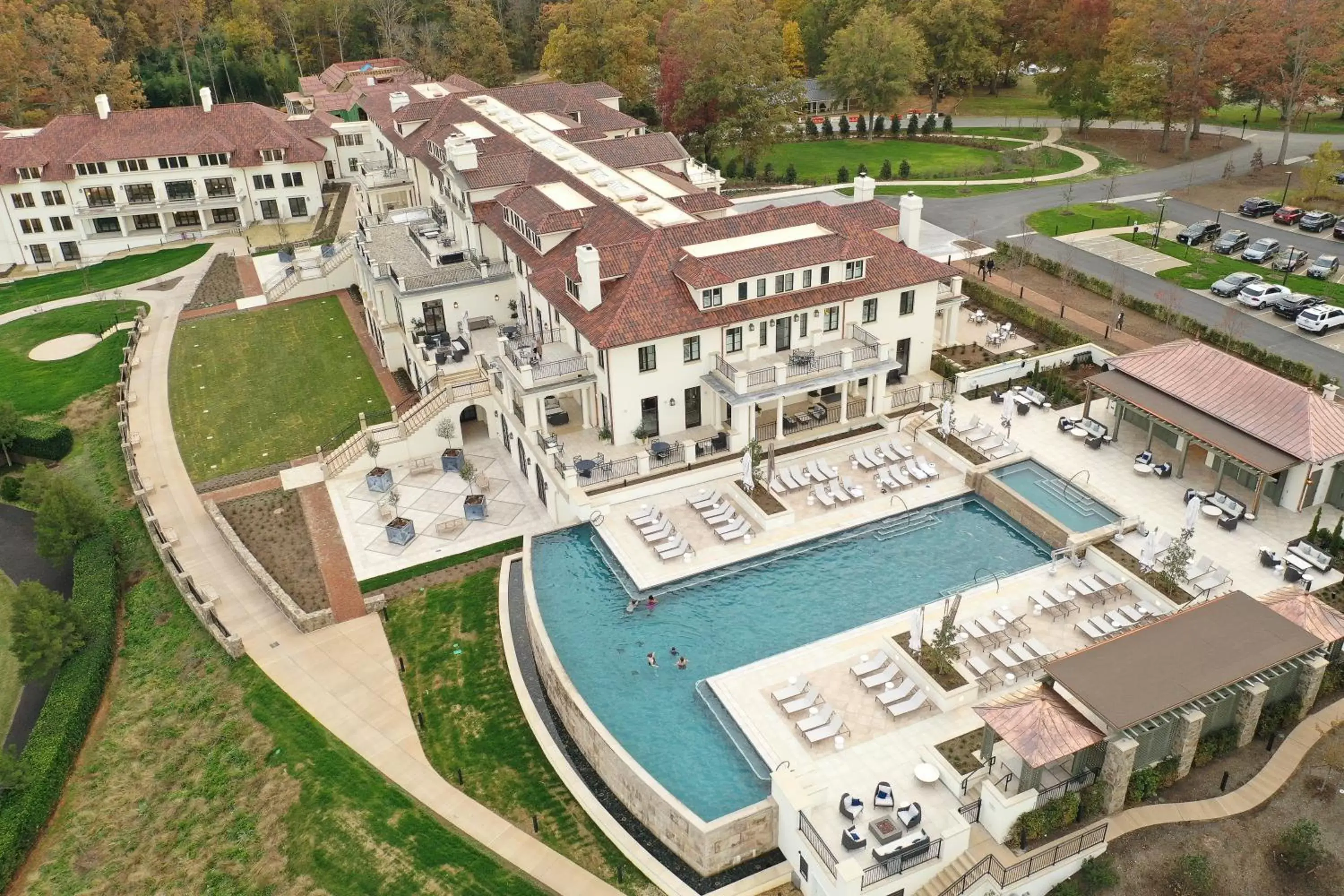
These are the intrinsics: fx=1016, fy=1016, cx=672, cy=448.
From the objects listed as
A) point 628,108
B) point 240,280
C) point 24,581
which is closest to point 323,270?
point 240,280

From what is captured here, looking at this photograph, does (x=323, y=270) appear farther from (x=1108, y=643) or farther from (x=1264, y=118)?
(x=1264, y=118)

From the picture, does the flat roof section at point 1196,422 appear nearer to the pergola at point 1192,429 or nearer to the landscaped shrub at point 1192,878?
the pergola at point 1192,429

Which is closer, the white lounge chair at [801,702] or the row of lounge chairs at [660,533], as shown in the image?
the white lounge chair at [801,702]

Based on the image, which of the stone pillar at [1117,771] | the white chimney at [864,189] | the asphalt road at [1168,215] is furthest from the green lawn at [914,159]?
the stone pillar at [1117,771]

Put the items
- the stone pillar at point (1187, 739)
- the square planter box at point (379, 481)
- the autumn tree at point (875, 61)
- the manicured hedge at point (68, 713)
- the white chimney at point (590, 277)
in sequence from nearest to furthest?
the stone pillar at point (1187, 739), the manicured hedge at point (68, 713), the white chimney at point (590, 277), the square planter box at point (379, 481), the autumn tree at point (875, 61)

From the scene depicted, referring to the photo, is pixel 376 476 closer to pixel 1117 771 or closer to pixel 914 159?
pixel 1117 771

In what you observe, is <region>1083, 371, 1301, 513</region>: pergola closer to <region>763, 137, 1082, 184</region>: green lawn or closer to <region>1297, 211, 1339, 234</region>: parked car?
<region>1297, 211, 1339, 234</region>: parked car

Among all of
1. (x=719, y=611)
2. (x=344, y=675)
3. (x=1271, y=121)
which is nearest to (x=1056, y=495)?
(x=719, y=611)
